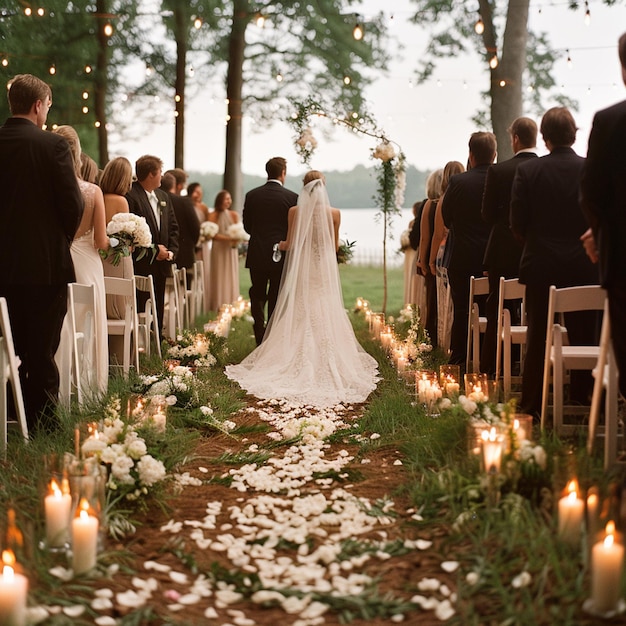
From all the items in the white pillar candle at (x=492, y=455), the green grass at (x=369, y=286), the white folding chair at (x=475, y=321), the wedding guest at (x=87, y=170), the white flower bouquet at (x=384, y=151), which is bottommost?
the green grass at (x=369, y=286)

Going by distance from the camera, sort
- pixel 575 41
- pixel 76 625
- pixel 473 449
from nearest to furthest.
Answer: pixel 76 625 < pixel 473 449 < pixel 575 41

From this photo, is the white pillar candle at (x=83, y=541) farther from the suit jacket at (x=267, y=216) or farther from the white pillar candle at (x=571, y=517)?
the suit jacket at (x=267, y=216)

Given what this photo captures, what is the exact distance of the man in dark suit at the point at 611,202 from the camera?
12.1 ft

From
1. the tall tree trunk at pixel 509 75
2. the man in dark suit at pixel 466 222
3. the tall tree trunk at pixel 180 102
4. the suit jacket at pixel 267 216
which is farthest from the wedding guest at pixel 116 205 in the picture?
the tall tree trunk at pixel 180 102

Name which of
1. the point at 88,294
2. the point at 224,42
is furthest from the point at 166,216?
the point at 224,42

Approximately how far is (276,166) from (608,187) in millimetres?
5619

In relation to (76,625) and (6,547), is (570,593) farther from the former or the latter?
(6,547)

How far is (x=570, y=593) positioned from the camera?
9.19 feet

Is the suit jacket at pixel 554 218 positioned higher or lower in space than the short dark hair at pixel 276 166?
lower

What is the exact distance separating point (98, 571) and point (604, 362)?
2410 mm

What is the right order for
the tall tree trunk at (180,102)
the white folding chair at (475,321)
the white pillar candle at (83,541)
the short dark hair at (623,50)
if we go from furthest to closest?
1. the tall tree trunk at (180,102)
2. the white folding chair at (475,321)
3. the short dark hair at (623,50)
4. the white pillar candle at (83,541)

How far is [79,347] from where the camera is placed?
610 cm

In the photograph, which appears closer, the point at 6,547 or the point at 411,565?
the point at 6,547

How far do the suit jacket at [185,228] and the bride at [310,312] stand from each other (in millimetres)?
2550
